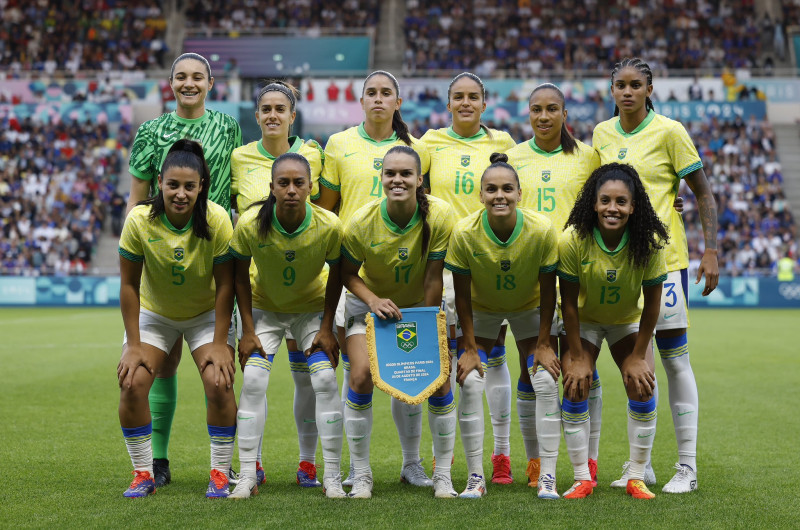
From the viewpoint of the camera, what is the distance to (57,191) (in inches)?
1033

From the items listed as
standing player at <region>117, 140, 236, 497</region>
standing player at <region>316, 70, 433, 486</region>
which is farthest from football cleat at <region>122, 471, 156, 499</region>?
standing player at <region>316, 70, 433, 486</region>

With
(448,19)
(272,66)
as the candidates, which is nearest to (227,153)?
(272,66)

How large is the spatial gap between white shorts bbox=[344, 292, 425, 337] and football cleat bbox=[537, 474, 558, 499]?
3.94ft

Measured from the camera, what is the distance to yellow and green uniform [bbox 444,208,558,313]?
4.87 m

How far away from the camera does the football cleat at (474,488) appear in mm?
4758

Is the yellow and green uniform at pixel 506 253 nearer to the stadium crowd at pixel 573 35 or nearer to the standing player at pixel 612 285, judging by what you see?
the standing player at pixel 612 285

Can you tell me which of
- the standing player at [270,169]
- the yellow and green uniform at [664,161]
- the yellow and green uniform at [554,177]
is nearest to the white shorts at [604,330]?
the yellow and green uniform at [664,161]

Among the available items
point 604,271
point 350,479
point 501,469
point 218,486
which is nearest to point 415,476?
point 350,479

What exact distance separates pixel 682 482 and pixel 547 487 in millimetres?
853

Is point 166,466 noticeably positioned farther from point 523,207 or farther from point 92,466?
point 523,207

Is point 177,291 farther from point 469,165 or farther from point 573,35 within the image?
point 573,35

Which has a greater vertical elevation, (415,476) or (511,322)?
(511,322)

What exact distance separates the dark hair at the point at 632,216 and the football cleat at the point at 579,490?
1250 mm

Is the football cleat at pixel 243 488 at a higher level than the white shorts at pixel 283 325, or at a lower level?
lower
